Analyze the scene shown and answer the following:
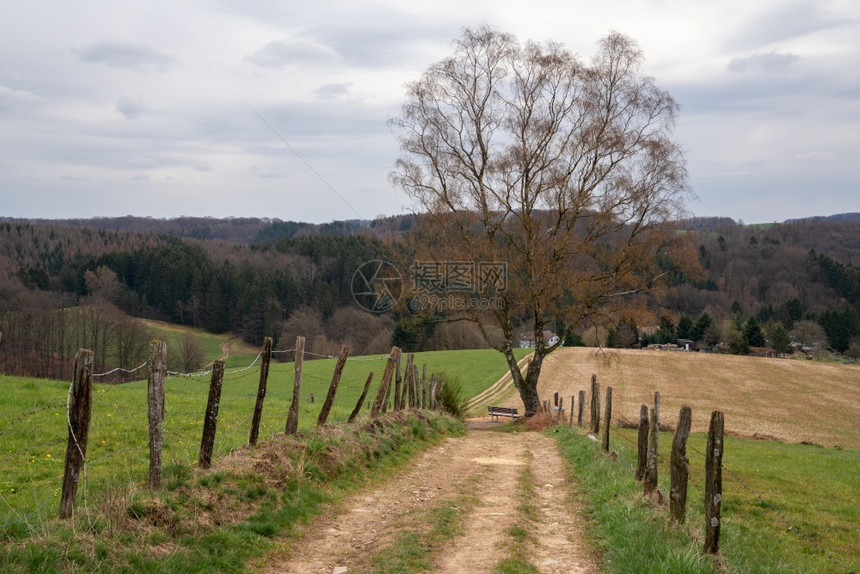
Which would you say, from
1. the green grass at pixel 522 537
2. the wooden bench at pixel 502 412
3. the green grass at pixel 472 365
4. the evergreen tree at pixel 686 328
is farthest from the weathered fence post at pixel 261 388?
the evergreen tree at pixel 686 328

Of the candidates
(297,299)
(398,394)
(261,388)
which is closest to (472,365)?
(398,394)

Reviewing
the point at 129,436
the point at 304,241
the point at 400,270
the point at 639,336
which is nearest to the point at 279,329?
the point at 304,241

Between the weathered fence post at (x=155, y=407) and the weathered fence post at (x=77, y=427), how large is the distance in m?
0.93

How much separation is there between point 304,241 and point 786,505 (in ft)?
388

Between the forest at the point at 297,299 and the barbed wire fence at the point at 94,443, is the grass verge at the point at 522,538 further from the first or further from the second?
the forest at the point at 297,299

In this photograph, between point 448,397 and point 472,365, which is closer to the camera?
point 448,397

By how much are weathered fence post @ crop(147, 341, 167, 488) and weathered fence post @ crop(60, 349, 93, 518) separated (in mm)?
933

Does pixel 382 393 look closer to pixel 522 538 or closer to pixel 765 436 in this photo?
pixel 522 538

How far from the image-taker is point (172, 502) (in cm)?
709

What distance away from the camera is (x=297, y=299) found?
10319cm

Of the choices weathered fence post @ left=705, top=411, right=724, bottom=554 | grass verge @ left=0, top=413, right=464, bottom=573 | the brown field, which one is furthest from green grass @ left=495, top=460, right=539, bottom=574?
the brown field

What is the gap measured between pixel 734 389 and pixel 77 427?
5193cm

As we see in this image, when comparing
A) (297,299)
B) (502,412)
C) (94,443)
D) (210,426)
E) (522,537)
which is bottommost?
(502,412)

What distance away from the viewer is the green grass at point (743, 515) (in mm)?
7051
